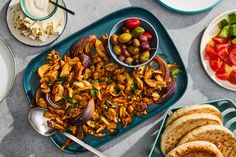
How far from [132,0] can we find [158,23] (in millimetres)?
140

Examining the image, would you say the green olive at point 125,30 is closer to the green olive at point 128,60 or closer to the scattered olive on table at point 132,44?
the scattered olive on table at point 132,44

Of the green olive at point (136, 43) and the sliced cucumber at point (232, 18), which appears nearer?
the green olive at point (136, 43)

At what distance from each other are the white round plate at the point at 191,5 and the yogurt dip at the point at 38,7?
46 cm

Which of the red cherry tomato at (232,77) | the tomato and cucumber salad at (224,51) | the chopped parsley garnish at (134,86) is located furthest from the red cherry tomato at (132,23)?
the red cherry tomato at (232,77)

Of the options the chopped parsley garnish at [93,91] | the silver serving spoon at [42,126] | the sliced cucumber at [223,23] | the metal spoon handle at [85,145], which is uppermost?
the sliced cucumber at [223,23]

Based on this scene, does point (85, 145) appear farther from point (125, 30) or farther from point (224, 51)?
point (224, 51)

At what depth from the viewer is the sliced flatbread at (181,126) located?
187 centimetres

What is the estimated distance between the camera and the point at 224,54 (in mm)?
1986

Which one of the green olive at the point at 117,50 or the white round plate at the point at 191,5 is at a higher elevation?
the white round plate at the point at 191,5

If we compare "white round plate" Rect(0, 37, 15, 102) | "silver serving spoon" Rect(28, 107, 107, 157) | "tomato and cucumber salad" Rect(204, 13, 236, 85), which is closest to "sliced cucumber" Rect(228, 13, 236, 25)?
"tomato and cucumber salad" Rect(204, 13, 236, 85)

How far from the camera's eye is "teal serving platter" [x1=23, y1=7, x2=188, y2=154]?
76.6 inches

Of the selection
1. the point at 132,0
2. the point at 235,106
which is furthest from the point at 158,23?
the point at 235,106

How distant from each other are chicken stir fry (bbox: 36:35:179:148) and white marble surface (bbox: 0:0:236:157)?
0.33 feet

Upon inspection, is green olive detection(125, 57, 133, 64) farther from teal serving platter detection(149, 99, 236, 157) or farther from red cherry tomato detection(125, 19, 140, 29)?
teal serving platter detection(149, 99, 236, 157)
